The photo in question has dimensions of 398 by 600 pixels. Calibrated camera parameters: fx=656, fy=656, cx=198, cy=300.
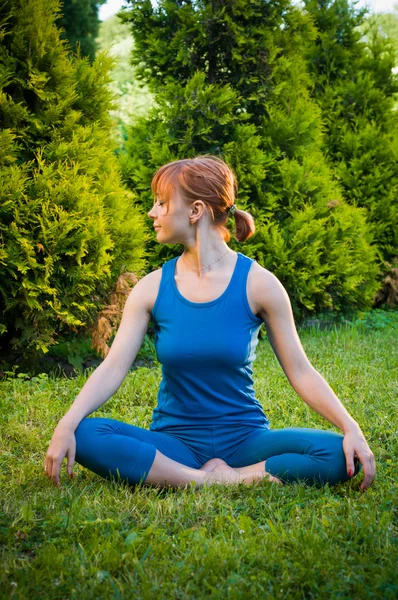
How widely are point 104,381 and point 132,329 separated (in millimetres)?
290

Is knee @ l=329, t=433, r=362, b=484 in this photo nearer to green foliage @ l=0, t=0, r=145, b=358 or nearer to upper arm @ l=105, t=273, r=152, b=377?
upper arm @ l=105, t=273, r=152, b=377

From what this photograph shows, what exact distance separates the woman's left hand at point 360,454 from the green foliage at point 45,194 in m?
2.73

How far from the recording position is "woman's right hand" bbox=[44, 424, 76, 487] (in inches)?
104

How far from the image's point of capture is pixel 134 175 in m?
6.54

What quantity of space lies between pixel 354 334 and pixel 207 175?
393 cm

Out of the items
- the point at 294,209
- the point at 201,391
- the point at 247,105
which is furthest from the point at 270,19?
the point at 201,391

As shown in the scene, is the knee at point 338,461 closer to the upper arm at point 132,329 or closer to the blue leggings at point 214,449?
the blue leggings at point 214,449

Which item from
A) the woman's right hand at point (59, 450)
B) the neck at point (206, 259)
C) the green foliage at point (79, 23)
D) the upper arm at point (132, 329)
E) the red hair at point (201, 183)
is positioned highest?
the green foliage at point (79, 23)

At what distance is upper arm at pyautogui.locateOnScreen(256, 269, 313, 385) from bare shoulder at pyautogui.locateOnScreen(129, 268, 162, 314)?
48cm

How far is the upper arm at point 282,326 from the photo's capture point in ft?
9.52

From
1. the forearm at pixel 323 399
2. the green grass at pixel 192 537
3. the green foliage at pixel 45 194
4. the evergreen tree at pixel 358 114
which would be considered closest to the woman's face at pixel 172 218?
the forearm at pixel 323 399

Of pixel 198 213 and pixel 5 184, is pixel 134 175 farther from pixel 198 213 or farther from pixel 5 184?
pixel 198 213

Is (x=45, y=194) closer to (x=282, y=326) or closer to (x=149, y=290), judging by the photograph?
(x=149, y=290)

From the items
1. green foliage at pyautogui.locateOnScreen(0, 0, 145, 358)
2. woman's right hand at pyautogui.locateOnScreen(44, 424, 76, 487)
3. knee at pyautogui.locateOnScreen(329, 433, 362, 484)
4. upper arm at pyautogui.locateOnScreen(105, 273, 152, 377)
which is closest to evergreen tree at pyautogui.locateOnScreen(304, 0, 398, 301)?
green foliage at pyautogui.locateOnScreen(0, 0, 145, 358)
